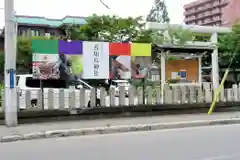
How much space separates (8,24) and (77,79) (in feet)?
11.4

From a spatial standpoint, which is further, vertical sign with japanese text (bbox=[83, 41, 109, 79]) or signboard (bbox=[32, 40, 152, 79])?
vertical sign with japanese text (bbox=[83, 41, 109, 79])

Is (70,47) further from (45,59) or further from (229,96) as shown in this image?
(229,96)

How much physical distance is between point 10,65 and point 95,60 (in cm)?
315

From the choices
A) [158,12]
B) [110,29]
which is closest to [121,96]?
[110,29]

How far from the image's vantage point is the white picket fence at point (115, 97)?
12.0m

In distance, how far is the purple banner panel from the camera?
12.5 m

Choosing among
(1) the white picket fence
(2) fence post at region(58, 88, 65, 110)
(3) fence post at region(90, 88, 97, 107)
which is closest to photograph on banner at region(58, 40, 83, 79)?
(1) the white picket fence

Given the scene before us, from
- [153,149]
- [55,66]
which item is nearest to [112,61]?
[55,66]

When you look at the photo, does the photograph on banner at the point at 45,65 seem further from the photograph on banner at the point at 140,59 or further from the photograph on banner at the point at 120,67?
the photograph on banner at the point at 140,59

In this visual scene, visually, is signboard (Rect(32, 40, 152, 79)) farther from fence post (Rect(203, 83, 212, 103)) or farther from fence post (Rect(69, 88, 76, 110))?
fence post (Rect(203, 83, 212, 103))

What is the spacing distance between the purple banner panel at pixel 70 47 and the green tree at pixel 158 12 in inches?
1758

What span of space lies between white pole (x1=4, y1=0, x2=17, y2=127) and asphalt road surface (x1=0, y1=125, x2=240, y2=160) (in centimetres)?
201

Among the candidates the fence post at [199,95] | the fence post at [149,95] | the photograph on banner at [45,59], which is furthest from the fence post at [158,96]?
the photograph on banner at [45,59]

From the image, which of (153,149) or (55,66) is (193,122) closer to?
(153,149)
